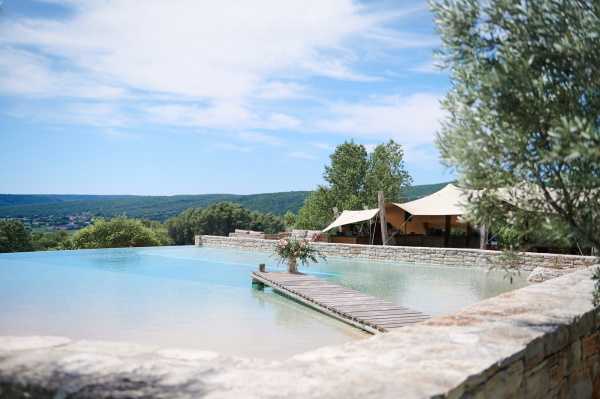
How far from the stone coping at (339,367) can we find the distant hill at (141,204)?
48.3 m

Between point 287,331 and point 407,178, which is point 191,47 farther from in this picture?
point 407,178

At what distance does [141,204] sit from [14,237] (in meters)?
43.7

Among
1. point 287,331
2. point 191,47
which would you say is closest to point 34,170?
point 191,47

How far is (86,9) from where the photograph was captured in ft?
49.1

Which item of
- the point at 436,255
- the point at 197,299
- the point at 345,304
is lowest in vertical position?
the point at 197,299

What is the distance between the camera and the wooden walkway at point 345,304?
303 inches

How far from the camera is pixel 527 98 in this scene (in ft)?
9.45

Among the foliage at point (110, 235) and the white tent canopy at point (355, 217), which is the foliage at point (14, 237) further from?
the white tent canopy at point (355, 217)

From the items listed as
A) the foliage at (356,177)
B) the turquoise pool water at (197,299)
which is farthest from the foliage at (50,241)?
the foliage at (356,177)

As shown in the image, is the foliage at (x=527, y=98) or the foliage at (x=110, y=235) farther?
the foliage at (x=110, y=235)

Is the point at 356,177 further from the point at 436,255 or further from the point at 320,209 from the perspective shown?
the point at 436,255

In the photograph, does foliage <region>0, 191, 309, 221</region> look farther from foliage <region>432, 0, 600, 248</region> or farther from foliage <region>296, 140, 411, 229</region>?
foliage <region>432, 0, 600, 248</region>

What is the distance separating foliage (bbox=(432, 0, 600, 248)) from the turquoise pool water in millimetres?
4552

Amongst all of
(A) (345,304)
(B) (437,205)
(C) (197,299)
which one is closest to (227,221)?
(B) (437,205)
